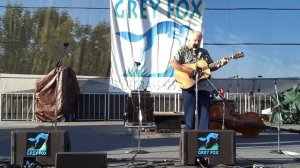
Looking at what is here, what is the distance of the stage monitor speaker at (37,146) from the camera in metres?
5.57

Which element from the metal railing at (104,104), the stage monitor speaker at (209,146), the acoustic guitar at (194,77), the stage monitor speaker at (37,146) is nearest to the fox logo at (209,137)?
the stage monitor speaker at (209,146)

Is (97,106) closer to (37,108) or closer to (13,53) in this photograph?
(37,108)

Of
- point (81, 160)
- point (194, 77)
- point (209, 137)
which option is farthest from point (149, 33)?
point (81, 160)

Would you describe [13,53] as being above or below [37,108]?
above

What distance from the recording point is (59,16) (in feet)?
46.3

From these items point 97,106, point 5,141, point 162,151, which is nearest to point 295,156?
point 162,151

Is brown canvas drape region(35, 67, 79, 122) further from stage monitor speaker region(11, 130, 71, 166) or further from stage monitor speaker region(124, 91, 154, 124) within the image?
stage monitor speaker region(11, 130, 71, 166)

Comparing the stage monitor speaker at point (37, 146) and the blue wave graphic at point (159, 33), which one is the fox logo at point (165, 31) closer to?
the blue wave graphic at point (159, 33)

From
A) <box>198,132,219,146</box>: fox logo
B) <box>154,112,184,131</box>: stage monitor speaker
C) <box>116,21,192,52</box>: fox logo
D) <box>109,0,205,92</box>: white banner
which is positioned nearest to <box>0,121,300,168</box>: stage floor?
<box>154,112,184,131</box>: stage monitor speaker

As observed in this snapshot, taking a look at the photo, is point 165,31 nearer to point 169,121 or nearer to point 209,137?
point 169,121

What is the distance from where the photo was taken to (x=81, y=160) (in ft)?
16.2

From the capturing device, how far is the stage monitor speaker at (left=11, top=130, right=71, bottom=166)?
5.57 m

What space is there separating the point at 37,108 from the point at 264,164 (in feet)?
26.2

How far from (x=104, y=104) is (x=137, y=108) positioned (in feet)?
15.6
